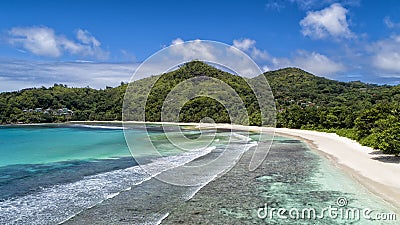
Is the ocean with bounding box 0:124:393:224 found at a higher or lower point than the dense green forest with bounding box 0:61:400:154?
lower

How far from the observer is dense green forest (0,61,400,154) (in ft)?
134

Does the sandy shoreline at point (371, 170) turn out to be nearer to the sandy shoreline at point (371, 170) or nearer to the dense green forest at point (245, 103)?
the sandy shoreline at point (371, 170)

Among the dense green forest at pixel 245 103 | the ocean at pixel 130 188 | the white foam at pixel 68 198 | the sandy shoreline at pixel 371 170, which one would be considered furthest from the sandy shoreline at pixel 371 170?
the white foam at pixel 68 198

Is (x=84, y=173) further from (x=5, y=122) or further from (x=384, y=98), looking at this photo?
(x=5, y=122)

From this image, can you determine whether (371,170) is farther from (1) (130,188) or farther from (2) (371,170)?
(1) (130,188)

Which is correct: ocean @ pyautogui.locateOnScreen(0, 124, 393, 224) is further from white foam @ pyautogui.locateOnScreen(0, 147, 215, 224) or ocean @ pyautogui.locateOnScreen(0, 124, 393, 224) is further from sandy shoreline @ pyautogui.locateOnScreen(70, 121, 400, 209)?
sandy shoreline @ pyautogui.locateOnScreen(70, 121, 400, 209)

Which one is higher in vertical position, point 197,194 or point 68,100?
point 68,100

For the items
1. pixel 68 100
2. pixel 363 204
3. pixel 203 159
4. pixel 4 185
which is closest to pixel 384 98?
pixel 203 159

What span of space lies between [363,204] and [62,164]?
15867mm

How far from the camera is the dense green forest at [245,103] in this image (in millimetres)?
40719

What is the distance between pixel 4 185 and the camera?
45.2ft

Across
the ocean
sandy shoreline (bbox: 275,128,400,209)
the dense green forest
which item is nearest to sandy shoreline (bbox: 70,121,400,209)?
sandy shoreline (bbox: 275,128,400,209)

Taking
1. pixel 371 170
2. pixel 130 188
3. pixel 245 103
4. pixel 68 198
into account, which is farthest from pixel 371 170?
pixel 245 103

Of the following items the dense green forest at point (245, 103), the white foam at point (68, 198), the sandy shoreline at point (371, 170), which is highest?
the dense green forest at point (245, 103)
